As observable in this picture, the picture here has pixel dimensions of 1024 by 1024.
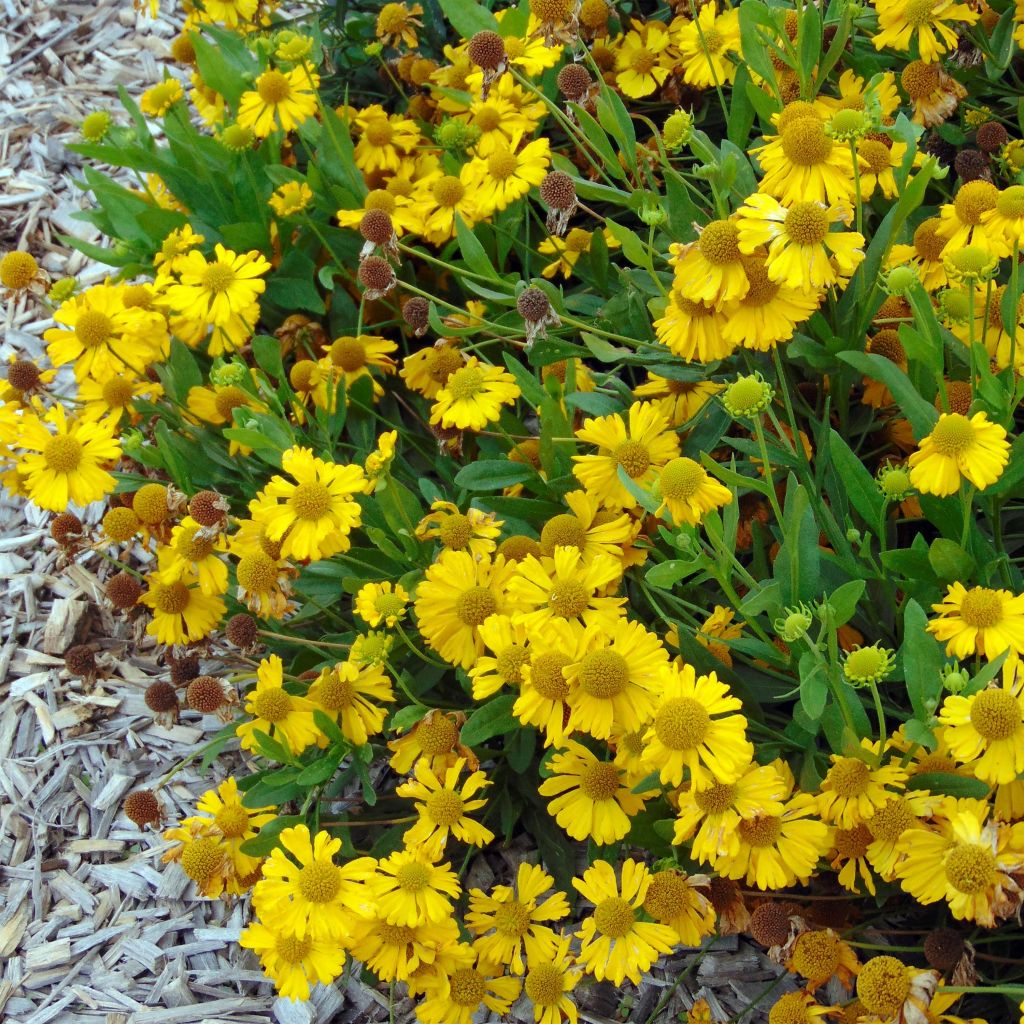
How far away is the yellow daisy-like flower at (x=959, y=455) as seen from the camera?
4.90 ft

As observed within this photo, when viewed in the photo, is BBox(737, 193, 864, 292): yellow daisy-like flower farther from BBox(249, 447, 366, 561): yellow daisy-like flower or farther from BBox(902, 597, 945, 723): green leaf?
BBox(249, 447, 366, 561): yellow daisy-like flower

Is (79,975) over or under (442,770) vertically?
under

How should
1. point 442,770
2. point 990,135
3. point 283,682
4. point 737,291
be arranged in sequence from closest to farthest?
point 737,291
point 442,770
point 283,682
point 990,135

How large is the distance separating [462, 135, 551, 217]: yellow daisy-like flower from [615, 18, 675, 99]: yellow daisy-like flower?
0.43m

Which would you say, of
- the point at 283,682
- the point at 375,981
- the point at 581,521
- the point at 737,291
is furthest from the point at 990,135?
the point at 375,981

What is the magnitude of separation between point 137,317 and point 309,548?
734 millimetres

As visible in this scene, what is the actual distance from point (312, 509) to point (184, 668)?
54cm

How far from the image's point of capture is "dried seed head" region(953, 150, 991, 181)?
2174mm

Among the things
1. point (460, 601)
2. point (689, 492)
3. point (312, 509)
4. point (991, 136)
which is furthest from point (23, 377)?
point (991, 136)

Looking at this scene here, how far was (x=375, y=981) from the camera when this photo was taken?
1982mm

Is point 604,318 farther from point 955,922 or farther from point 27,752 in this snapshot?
point 27,752

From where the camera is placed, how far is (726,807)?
1.50m

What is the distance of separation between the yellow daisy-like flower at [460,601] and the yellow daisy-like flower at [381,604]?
A: 0.03 m

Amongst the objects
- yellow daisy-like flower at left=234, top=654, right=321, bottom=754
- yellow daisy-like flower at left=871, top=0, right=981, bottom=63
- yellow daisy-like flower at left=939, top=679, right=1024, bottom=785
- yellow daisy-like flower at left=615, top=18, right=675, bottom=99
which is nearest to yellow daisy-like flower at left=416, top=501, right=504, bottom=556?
yellow daisy-like flower at left=234, top=654, right=321, bottom=754
